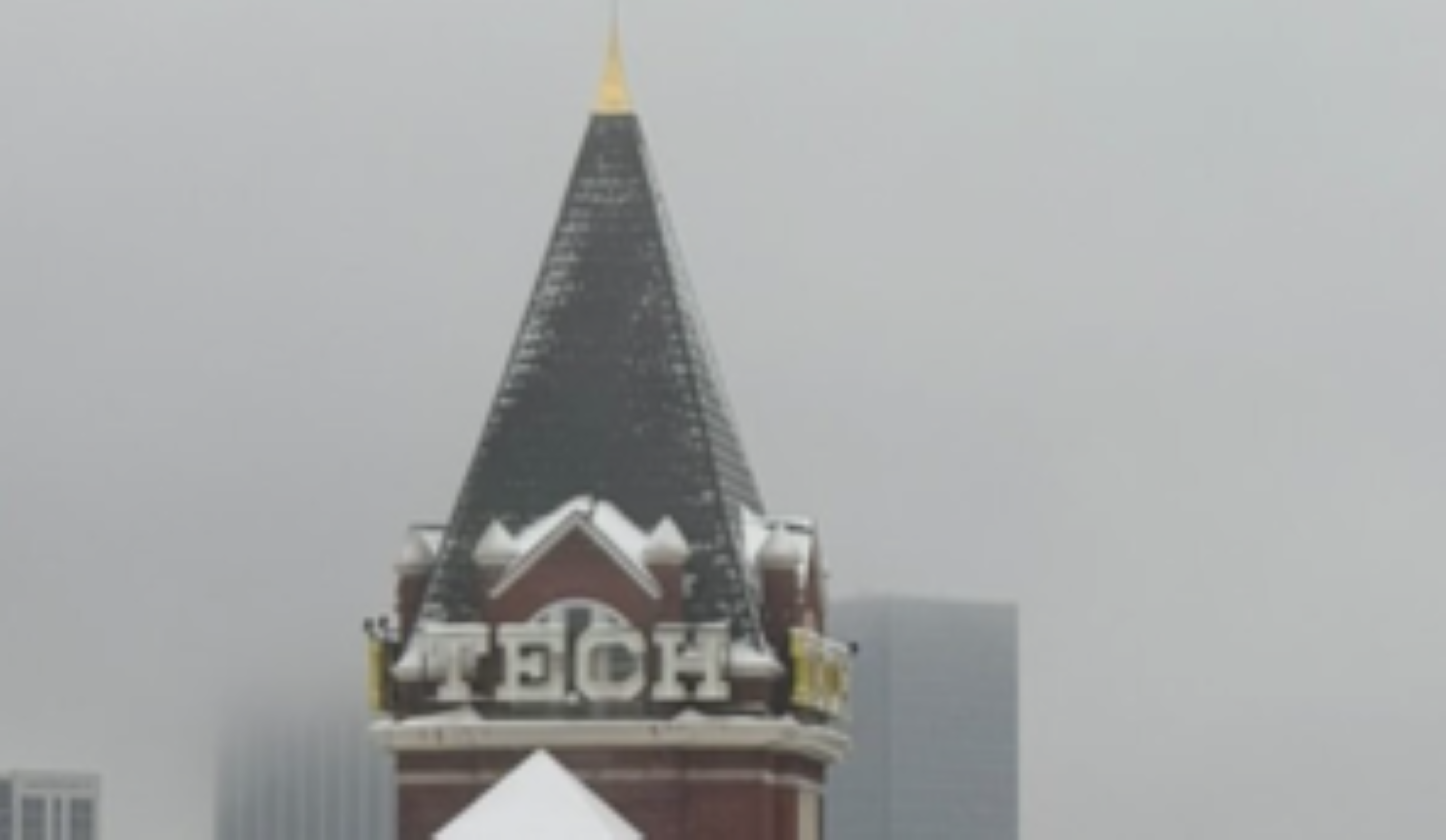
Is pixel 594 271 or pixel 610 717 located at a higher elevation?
pixel 594 271

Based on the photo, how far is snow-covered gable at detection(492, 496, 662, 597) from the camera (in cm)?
9194

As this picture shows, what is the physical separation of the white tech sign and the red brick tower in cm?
3

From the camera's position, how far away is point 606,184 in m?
95.6

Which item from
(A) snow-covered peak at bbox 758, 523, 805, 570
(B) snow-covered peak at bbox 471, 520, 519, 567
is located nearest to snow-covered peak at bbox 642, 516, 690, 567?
(A) snow-covered peak at bbox 758, 523, 805, 570

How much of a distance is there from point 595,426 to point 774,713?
536cm

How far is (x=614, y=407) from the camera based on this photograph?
309ft

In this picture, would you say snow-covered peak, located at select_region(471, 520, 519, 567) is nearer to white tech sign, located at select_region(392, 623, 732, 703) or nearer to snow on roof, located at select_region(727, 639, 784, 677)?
white tech sign, located at select_region(392, 623, 732, 703)

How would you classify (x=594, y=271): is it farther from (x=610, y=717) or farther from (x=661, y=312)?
(x=610, y=717)

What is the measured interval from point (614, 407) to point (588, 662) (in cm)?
450

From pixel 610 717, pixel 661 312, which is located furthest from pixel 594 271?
pixel 610 717

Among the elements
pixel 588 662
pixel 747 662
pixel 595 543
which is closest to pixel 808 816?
pixel 747 662

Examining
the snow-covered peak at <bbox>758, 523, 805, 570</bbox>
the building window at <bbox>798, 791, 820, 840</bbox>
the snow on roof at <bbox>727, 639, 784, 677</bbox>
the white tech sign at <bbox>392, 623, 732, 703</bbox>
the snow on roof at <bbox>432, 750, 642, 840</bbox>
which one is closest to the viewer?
the snow on roof at <bbox>432, 750, 642, 840</bbox>

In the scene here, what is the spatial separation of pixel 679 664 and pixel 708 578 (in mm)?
1529

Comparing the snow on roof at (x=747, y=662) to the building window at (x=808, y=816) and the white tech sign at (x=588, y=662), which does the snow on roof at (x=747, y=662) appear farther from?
the building window at (x=808, y=816)
